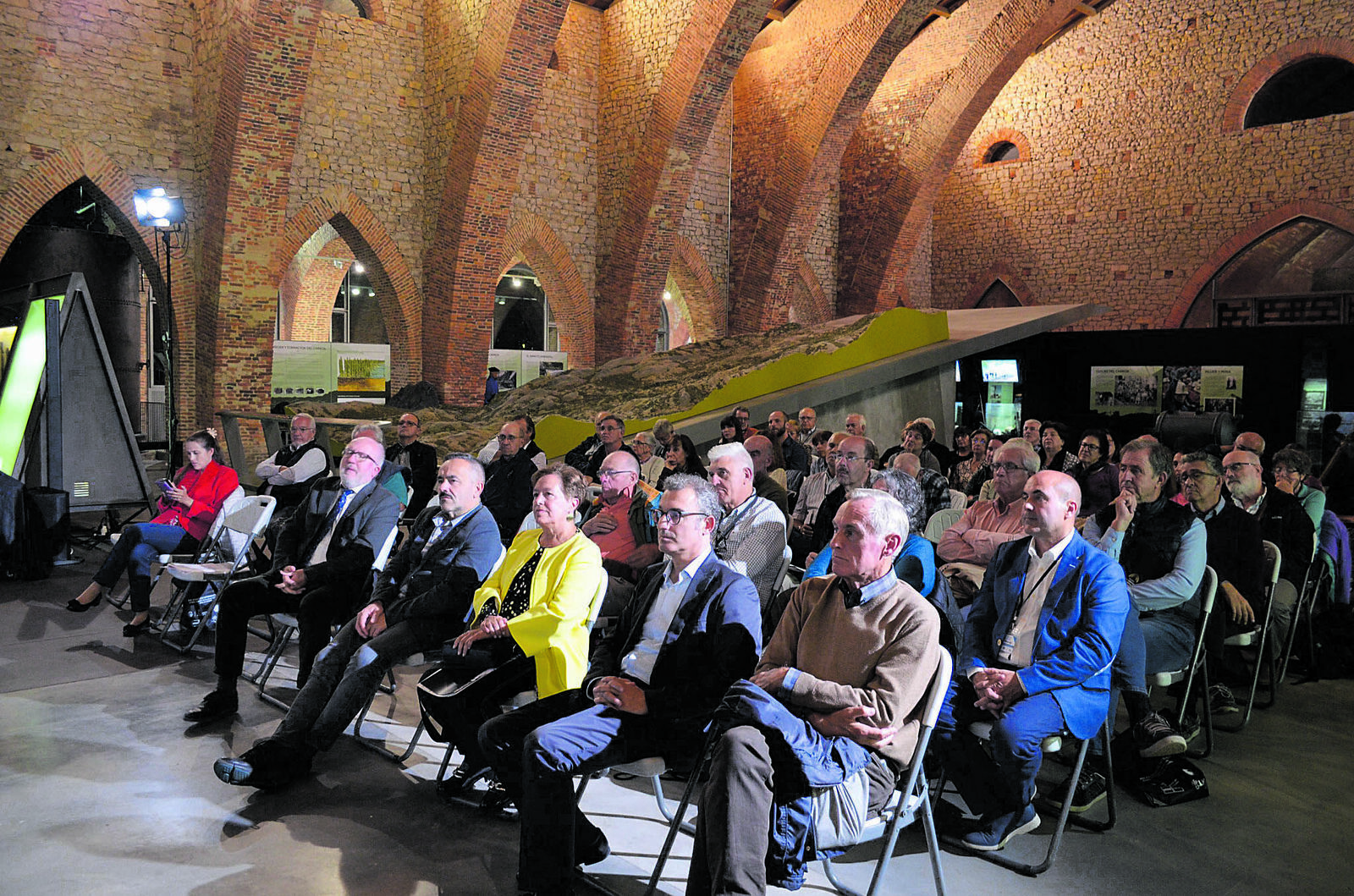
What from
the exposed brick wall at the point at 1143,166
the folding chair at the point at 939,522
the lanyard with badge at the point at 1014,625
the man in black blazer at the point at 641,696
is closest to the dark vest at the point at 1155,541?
the lanyard with badge at the point at 1014,625

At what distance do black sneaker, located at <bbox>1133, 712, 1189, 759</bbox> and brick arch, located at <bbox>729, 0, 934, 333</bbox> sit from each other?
13.9 metres

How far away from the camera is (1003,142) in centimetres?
2072

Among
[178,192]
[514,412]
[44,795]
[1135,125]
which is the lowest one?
[44,795]

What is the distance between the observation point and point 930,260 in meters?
21.8

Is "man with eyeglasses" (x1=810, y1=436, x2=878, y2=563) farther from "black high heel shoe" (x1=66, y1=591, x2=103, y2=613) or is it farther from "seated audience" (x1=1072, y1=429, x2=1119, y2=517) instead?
"black high heel shoe" (x1=66, y1=591, x2=103, y2=613)

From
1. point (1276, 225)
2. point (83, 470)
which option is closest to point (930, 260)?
point (1276, 225)

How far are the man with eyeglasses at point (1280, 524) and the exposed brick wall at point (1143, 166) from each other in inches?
590

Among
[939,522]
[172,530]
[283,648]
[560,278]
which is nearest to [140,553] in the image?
[172,530]

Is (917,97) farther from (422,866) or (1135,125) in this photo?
(422,866)

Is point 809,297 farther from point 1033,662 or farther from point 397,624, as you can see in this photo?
point 1033,662

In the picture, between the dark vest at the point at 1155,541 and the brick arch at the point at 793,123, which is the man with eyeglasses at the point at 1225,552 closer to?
the dark vest at the point at 1155,541

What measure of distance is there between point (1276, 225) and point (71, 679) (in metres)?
19.2

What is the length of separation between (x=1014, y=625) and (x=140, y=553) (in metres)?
4.95

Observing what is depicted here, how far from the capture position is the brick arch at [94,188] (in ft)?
40.2
